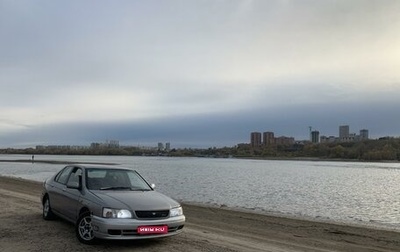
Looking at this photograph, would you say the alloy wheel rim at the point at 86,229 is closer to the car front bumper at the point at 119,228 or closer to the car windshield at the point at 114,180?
the car front bumper at the point at 119,228

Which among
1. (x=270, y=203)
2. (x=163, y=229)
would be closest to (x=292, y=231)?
(x=163, y=229)

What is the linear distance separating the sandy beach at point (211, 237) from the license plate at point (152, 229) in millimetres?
345

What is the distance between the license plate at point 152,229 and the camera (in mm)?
7289

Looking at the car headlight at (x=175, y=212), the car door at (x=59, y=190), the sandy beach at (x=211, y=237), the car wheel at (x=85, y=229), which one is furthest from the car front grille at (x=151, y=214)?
the car door at (x=59, y=190)

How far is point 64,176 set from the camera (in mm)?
9914

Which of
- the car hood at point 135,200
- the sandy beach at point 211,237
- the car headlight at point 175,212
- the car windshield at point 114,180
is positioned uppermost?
the car windshield at point 114,180

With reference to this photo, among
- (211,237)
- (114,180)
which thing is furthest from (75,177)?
(211,237)

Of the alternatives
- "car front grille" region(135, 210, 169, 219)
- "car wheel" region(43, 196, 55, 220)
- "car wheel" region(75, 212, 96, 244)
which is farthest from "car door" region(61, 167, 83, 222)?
"car front grille" region(135, 210, 169, 219)

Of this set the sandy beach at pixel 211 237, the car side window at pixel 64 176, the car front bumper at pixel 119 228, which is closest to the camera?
the car front bumper at pixel 119 228

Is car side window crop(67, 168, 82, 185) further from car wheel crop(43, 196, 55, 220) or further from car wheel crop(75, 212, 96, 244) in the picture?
car wheel crop(43, 196, 55, 220)

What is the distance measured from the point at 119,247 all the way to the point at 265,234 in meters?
4.26

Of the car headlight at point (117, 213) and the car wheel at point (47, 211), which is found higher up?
the car headlight at point (117, 213)

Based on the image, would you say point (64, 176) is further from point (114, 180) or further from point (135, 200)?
point (135, 200)

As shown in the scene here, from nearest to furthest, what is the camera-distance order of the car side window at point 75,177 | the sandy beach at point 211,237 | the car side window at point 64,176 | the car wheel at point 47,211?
the sandy beach at point 211,237
the car side window at point 75,177
the car side window at point 64,176
the car wheel at point 47,211
